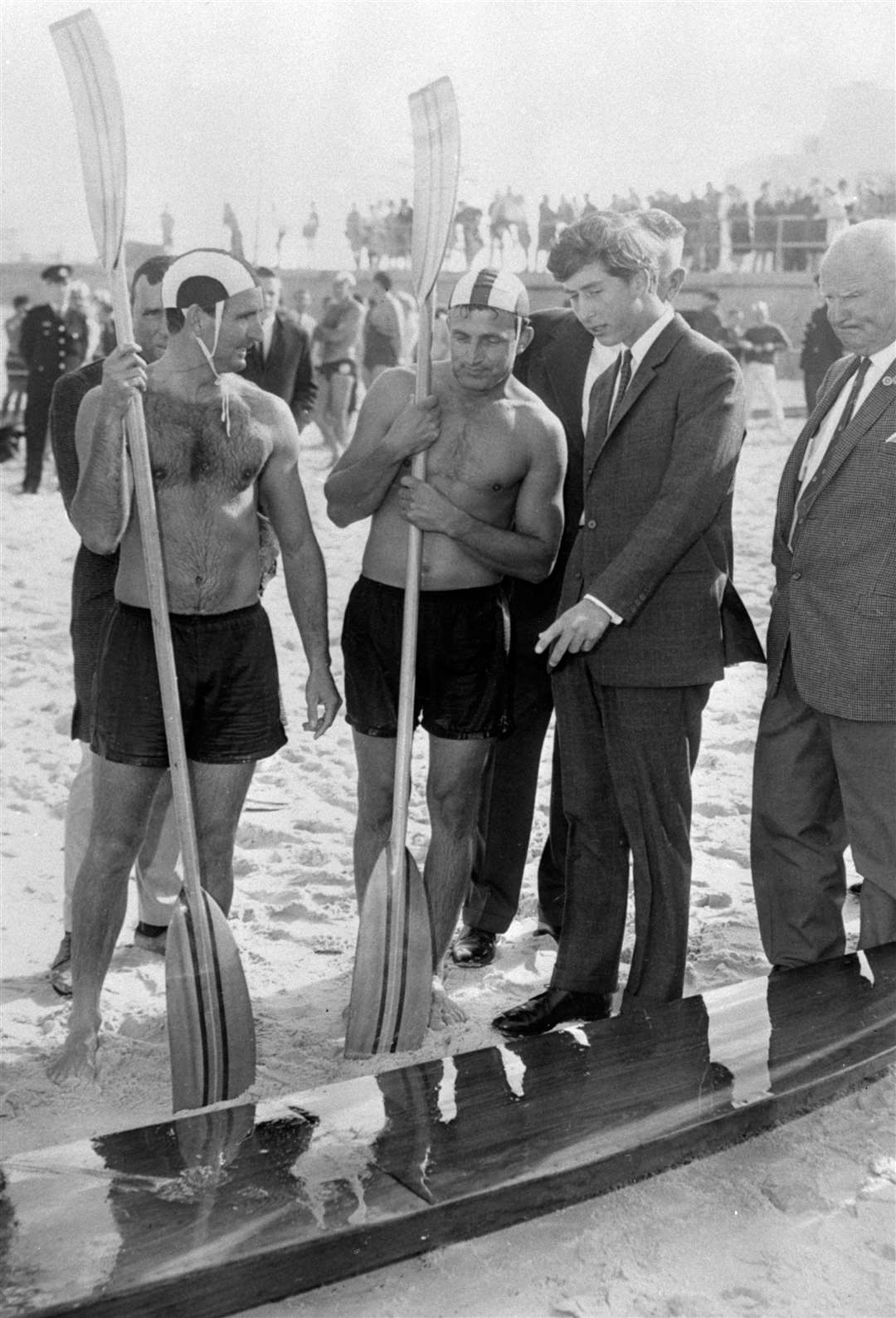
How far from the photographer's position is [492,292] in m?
3.05

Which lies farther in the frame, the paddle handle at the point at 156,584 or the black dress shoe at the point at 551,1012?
the black dress shoe at the point at 551,1012

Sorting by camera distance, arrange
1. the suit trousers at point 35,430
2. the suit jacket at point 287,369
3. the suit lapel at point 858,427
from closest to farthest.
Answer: the suit lapel at point 858,427
the suit jacket at point 287,369
the suit trousers at point 35,430

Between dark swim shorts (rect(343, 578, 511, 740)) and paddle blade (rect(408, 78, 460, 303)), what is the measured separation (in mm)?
764

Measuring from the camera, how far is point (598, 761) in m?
3.22

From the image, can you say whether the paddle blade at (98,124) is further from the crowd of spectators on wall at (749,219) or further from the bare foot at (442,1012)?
the crowd of spectators on wall at (749,219)

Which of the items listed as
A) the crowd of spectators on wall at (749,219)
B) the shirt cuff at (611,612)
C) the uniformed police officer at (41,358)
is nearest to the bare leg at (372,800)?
the shirt cuff at (611,612)

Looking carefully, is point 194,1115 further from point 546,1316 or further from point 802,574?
point 802,574

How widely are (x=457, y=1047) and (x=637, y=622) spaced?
110cm

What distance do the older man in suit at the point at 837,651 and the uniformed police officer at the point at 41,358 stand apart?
333 inches

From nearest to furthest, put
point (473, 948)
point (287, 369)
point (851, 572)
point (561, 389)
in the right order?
point (851, 572)
point (561, 389)
point (473, 948)
point (287, 369)

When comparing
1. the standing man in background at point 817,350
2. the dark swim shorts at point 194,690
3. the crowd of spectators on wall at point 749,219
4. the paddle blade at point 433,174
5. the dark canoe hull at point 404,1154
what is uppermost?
the crowd of spectators on wall at point 749,219

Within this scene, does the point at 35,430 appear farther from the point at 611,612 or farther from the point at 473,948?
the point at 611,612

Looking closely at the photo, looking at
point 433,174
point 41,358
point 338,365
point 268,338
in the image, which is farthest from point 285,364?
point 338,365

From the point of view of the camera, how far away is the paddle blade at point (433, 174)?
323 centimetres
